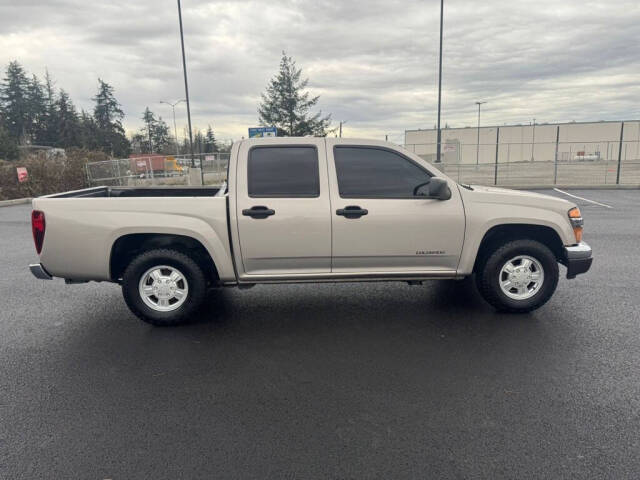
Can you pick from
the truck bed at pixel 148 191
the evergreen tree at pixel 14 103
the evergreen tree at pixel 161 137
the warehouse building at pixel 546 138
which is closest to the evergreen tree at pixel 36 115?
the evergreen tree at pixel 14 103

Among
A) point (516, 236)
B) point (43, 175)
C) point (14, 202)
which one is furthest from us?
point (43, 175)

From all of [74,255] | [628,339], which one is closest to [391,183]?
[628,339]

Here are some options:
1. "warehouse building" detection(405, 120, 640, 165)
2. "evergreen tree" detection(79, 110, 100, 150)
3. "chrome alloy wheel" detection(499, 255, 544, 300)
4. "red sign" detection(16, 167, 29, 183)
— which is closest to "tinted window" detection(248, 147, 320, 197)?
"chrome alloy wheel" detection(499, 255, 544, 300)

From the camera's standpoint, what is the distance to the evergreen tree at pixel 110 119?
81.7m

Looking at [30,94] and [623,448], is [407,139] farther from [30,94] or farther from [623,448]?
[623,448]

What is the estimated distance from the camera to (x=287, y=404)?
3244 millimetres

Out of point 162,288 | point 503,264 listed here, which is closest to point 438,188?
point 503,264

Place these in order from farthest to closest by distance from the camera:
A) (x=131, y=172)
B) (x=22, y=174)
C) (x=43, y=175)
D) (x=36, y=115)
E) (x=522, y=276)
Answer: (x=36, y=115), (x=131, y=172), (x=43, y=175), (x=22, y=174), (x=522, y=276)

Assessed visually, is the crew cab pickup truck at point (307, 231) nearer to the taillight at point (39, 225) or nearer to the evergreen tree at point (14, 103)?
the taillight at point (39, 225)

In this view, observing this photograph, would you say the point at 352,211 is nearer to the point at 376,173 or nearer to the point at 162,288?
the point at 376,173

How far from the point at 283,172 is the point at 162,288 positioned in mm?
1707

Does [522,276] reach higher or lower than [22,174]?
lower

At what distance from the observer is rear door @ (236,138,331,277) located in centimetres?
457

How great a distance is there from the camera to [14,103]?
84.3 m
